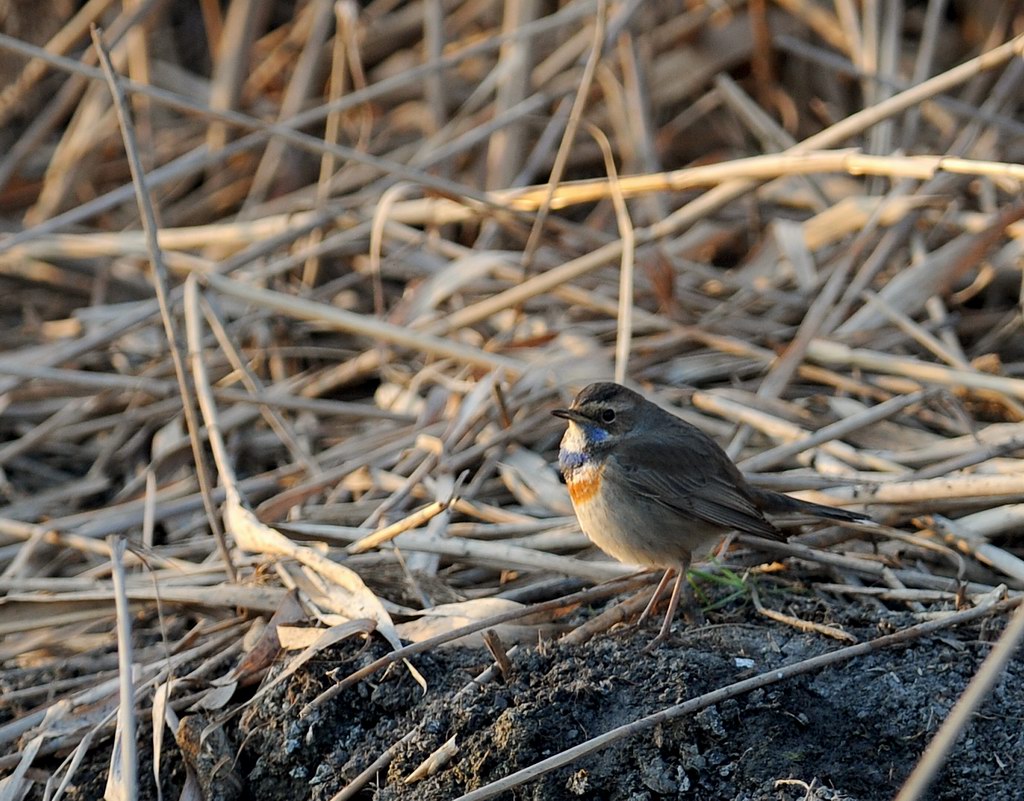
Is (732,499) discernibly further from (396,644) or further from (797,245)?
(797,245)

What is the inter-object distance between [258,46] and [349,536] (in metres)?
4.90

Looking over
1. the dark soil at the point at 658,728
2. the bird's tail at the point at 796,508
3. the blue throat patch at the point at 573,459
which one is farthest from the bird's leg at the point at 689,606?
the blue throat patch at the point at 573,459

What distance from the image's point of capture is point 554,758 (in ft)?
10.1

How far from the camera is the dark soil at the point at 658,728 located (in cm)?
327

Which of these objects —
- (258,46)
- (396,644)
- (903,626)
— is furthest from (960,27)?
(396,644)

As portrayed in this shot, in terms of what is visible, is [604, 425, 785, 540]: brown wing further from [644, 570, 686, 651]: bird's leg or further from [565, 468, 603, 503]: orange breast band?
[644, 570, 686, 651]: bird's leg

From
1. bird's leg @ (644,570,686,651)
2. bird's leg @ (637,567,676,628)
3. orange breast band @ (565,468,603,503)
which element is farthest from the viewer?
orange breast band @ (565,468,603,503)

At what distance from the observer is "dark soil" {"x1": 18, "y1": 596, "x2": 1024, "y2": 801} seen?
129 inches

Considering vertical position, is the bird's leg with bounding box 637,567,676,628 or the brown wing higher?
the brown wing

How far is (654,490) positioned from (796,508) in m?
0.47

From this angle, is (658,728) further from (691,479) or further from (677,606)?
(691,479)

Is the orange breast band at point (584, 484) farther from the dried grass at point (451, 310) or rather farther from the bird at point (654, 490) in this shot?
the dried grass at point (451, 310)

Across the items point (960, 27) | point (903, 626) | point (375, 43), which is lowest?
point (903, 626)

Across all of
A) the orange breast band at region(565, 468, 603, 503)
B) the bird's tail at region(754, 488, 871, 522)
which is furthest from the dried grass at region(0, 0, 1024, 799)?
the orange breast band at region(565, 468, 603, 503)
